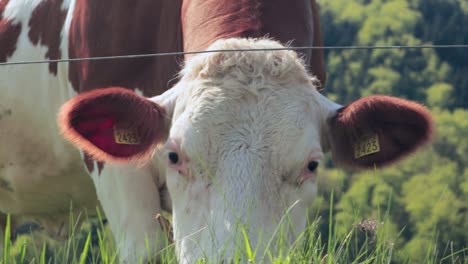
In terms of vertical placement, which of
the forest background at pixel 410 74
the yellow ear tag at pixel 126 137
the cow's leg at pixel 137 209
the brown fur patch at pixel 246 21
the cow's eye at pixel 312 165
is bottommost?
the forest background at pixel 410 74

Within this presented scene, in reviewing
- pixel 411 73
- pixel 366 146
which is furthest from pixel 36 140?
pixel 411 73

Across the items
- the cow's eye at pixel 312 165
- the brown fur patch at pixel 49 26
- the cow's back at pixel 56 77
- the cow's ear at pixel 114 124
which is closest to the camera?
the cow's eye at pixel 312 165

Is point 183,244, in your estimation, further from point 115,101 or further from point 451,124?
point 451,124

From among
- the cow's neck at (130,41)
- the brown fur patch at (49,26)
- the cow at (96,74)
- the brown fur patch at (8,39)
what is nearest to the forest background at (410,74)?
the cow at (96,74)

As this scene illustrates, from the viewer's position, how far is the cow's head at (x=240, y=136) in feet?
17.0

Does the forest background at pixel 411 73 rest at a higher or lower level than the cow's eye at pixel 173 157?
lower

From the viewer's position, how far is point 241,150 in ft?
17.3

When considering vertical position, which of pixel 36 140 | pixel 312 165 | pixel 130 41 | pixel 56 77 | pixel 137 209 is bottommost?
pixel 137 209

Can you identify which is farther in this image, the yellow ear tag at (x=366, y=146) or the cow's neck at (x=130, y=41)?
the cow's neck at (x=130, y=41)

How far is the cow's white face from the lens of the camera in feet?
16.9

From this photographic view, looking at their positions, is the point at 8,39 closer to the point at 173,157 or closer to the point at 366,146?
the point at 173,157

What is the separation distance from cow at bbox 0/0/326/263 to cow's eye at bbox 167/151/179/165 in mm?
338

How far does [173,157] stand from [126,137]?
326mm

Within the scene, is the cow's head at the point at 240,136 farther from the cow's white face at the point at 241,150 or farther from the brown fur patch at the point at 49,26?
the brown fur patch at the point at 49,26
